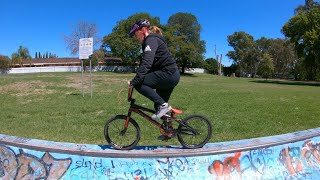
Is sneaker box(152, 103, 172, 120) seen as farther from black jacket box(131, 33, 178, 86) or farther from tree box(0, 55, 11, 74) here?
tree box(0, 55, 11, 74)

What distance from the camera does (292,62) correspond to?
305 feet

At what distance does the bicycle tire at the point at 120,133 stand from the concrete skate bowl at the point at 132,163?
65cm

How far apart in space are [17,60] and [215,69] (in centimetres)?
5916

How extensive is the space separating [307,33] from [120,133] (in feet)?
154

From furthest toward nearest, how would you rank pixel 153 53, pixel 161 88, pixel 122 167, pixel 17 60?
pixel 17 60 < pixel 161 88 < pixel 153 53 < pixel 122 167

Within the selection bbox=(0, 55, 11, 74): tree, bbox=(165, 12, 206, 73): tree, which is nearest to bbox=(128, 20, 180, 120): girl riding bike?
bbox=(165, 12, 206, 73): tree

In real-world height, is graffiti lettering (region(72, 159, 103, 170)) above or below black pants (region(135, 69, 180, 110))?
below

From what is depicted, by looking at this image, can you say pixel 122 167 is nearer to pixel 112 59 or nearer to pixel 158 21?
pixel 158 21

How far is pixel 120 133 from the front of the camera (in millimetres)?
5691

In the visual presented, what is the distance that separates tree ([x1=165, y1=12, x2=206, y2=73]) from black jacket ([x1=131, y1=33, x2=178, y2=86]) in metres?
65.8

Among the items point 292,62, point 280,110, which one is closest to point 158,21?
point 292,62

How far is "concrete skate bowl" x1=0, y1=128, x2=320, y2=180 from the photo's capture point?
4738 millimetres

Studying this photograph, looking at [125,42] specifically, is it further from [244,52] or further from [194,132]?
[194,132]

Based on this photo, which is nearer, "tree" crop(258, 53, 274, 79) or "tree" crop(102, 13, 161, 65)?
"tree" crop(102, 13, 161, 65)
